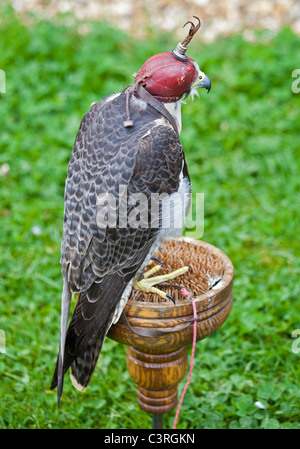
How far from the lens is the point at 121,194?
1955mm

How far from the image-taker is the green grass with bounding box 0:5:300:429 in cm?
274

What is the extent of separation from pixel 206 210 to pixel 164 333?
2.36 meters

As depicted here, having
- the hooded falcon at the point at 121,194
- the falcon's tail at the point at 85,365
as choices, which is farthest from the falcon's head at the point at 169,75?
the falcon's tail at the point at 85,365

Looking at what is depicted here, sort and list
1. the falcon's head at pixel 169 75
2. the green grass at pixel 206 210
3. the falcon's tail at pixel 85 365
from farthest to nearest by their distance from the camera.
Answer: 1. the green grass at pixel 206 210
2. the falcon's tail at pixel 85 365
3. the falcon's head at pixel 169 75

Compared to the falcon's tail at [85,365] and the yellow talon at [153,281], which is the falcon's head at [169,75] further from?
the falcon's tail at [85,365]

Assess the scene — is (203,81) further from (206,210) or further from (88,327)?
(206,210)

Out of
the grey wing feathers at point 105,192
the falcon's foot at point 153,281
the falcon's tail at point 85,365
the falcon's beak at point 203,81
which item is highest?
the falcon's beak at point 203,81

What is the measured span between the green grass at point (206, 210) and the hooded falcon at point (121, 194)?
0.85m

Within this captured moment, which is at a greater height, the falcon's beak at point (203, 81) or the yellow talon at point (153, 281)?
the falcon's beak at point (203, 81)

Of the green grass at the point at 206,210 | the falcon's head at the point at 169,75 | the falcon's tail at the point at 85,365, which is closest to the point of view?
the falcon's head at the point at 169,75

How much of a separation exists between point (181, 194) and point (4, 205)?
103 inches

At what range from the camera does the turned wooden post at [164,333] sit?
198cm

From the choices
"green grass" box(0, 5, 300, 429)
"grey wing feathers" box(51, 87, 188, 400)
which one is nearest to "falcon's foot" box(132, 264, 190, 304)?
"grey wing feathers" box(51, 87, 188, 400)

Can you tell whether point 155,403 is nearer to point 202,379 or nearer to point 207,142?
point 202,379
